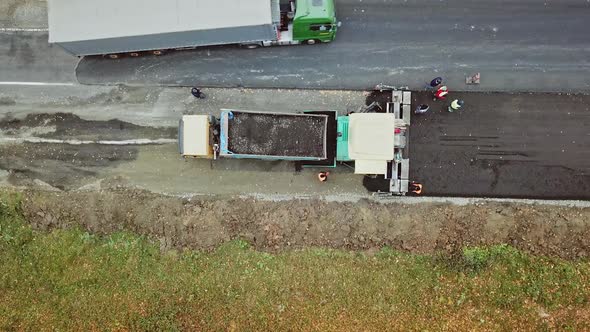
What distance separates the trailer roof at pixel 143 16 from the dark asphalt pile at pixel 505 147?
919 cm

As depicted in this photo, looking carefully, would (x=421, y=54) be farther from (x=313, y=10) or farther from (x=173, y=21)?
(x=173, y=21)

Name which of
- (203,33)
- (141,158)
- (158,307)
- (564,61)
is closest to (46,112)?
(141,158)

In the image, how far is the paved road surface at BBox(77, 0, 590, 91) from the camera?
2498 cm

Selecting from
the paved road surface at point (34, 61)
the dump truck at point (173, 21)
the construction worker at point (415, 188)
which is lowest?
the construction worker at point (415, 188)

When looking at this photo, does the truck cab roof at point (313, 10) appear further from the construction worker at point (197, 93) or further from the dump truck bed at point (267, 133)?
the construction worker at point (197, 93)

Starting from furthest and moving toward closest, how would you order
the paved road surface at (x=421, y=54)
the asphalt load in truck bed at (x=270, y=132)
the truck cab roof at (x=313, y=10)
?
Answer: the paved road surface at (x=421, y=54), the truck cab roof at (x=313, y=10), the asphalt load in truck bed at (x=270, y=132)

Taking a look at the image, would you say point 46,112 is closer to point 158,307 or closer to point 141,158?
point 141,158

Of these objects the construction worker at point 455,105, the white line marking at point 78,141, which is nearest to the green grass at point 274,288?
the white line marking at point 78,141

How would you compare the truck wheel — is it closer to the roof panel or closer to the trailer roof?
the trailer roof

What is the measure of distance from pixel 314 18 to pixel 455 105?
7.45 m

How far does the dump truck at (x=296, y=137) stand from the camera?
23.2 metres

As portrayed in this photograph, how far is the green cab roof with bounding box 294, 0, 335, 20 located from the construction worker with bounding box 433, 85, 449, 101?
19.3 feet

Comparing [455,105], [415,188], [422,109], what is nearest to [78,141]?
[415,188]

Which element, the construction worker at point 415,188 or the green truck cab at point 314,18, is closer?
the green truck cab at point 314,18
